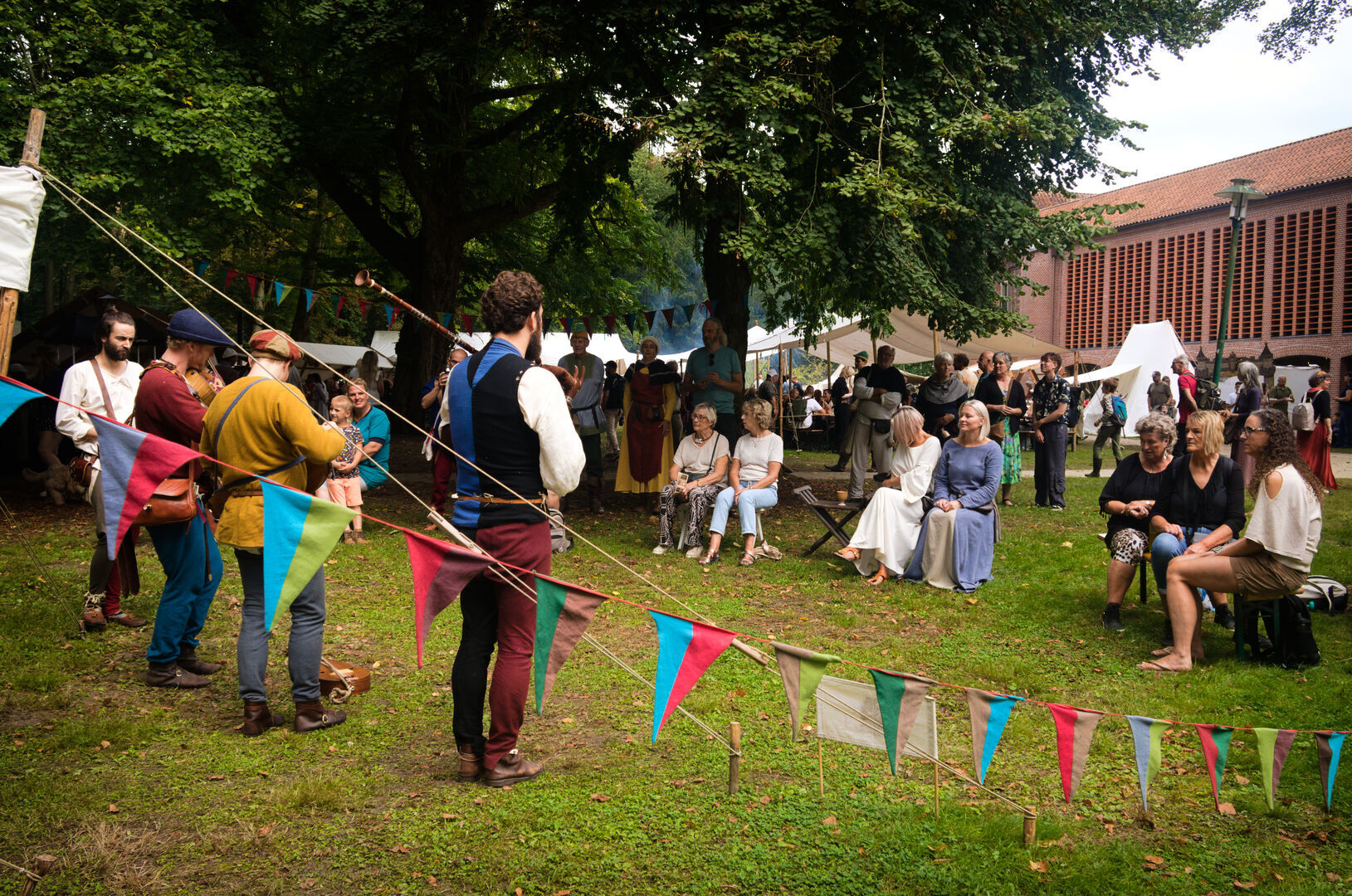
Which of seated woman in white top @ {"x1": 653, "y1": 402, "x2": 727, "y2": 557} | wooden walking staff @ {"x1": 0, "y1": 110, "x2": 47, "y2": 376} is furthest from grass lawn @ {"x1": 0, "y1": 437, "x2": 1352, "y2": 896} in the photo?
seated woman in white top @ {"x1": 653, "y1": 402, "x2": 727, "y2": 557}

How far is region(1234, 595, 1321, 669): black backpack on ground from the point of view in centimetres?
516

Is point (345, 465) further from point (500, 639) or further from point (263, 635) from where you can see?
point (500, 639)

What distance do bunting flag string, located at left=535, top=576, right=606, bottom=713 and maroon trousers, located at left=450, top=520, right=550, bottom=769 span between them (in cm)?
5

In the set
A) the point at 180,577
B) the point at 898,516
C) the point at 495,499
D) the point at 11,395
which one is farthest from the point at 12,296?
the point at 898,516

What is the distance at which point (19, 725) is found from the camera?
162 inches

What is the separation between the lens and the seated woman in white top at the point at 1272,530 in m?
4.85

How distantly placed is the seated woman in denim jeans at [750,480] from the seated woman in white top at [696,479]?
0.13 m

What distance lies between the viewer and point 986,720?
3260mm

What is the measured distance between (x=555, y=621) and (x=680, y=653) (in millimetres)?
490

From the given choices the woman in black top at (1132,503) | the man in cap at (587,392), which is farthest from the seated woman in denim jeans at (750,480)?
the woman in black top at (1132,503)

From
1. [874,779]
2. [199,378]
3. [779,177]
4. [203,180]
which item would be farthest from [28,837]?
[203,180]

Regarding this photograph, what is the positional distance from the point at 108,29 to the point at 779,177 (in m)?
6.38

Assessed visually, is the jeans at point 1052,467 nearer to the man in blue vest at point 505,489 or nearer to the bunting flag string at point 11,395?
the man in blue vest at point 505,489

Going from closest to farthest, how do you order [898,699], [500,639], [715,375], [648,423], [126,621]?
[898,699] < [500,639] < [126,621] < [715,375] < [648,423]
